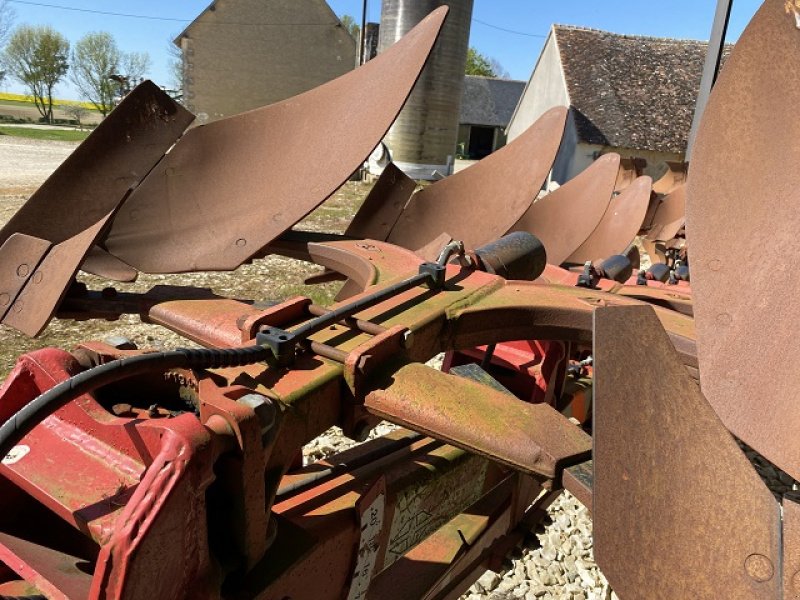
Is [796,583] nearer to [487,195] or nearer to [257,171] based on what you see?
[257,171]

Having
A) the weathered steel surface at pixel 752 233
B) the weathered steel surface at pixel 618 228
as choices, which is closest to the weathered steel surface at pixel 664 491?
the weathered steel surface at pixel 752 233

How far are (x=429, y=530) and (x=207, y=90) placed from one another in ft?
75.4

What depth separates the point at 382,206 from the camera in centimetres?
262

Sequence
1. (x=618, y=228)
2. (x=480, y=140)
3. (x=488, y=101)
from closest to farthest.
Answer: (x=618, y=228), (x=488, y=101), (x=480, y=140)

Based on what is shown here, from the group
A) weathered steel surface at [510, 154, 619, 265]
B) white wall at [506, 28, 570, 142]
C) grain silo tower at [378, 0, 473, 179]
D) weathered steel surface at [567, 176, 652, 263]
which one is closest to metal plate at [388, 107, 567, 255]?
weathered steel surface at [510, 154, 619, 265]

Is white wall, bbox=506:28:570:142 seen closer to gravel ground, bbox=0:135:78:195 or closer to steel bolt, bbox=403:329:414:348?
gravel ground, bbox=0:135:78:195

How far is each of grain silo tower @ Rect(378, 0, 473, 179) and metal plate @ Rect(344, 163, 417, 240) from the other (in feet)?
37.2

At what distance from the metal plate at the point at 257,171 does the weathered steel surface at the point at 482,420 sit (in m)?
0.90

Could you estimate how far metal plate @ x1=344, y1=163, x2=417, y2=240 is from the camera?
2596 mm

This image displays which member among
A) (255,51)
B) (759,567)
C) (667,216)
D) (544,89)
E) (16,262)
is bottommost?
(667,216)

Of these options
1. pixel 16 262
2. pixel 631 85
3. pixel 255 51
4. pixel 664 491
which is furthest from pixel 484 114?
pixel 664 491

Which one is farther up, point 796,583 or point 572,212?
point 572,212

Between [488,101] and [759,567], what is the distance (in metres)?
40.3

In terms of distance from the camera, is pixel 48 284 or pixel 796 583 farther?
pixel 48 284
